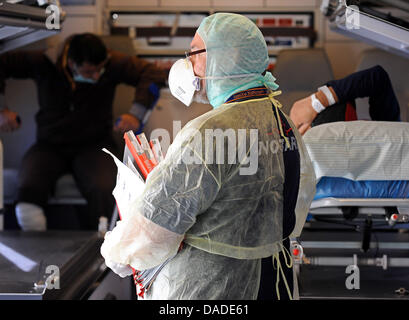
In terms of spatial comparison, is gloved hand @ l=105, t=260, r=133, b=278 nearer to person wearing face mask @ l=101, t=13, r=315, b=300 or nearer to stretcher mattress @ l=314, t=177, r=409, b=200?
person wearing face mask @ l=101, t=13, r=315, b=300

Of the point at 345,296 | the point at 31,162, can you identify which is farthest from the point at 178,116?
the point at 345,296

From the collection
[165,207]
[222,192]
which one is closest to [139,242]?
[165,207]

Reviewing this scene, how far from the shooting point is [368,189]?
1.99 meters

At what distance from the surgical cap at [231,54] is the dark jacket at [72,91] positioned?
209cm

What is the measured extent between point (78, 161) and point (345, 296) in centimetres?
193

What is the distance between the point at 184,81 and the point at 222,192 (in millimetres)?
353

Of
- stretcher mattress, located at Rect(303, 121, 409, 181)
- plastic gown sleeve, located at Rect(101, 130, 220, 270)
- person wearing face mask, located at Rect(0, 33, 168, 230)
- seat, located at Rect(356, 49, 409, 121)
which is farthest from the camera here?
person wearing face mask, located at Rect(0, 33, 168, 230)

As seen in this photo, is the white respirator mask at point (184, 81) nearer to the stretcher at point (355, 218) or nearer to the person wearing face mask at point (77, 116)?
the stretcher at point (355, 218)

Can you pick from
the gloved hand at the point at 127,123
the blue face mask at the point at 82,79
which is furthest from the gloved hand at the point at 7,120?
the gloved hand at the point at 127,123

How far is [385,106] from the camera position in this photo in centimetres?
229

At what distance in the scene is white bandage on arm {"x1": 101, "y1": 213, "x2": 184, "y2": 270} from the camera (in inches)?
48.4

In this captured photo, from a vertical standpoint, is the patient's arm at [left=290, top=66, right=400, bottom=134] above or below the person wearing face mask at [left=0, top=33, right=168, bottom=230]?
above

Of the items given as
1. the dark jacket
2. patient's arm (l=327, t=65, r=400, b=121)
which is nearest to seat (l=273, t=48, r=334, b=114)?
the dark jacket

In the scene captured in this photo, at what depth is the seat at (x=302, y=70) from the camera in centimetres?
330
